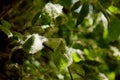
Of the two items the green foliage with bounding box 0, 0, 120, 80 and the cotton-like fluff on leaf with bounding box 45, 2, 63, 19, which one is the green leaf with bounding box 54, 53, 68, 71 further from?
the cotton-like fluff on leaf with bounding box 45, 2, 63, 19

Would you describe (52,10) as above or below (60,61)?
above

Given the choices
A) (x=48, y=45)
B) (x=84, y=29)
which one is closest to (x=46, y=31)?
(x=48, y=45)

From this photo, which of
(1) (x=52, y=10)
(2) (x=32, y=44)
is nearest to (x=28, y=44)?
(2) (x=32, y=44)

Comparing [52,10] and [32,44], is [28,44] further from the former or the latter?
[52,10]

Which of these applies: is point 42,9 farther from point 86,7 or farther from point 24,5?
point 24,5

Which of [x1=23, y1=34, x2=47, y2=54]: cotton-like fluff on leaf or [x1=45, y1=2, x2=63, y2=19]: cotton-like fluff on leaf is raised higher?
A: [x1=45, y1=2, x2=63, y2=19]: cotton-like fluff on leaf

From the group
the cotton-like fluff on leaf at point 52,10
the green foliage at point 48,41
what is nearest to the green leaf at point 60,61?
the green foliage at point 48,41

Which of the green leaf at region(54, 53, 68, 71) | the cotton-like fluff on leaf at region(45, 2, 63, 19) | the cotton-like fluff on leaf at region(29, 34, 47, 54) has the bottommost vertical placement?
the green leaf at region(54, 53, 68, 71)

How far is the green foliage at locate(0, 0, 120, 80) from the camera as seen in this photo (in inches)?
36.0

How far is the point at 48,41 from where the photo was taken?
100 cm

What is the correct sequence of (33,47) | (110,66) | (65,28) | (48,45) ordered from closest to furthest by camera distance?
(33,47)
(48,45)
(65,28)
(110,66)

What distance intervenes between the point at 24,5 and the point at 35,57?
194mm

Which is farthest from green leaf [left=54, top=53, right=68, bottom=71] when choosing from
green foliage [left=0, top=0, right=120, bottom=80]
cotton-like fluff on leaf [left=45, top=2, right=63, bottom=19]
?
cotton-like fluff on leaf [left=45, top=2, right=63, bottom=19]

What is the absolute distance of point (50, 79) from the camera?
1061 mm
